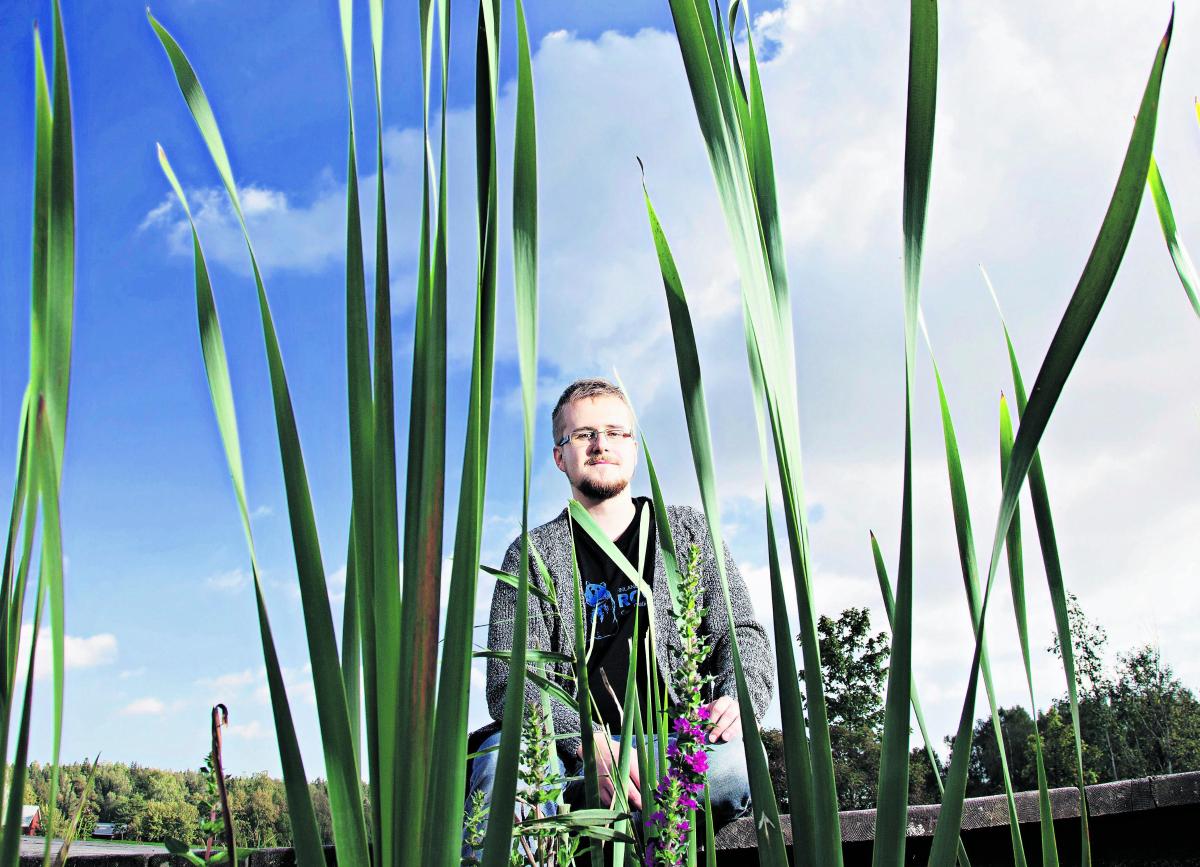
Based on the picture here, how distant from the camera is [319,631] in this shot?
37 centimetres

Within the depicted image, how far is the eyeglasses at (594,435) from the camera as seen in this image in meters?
2.41

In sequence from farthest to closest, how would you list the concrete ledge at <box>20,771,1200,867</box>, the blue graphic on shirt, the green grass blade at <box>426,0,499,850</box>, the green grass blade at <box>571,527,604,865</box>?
the concrete ledge at <box>20,771,1200,867</box>, the blue graphic on shirt, the green grass blade at <box>571,527,604,865</box>, the green grass blade at <box>426,0,499,850</box>

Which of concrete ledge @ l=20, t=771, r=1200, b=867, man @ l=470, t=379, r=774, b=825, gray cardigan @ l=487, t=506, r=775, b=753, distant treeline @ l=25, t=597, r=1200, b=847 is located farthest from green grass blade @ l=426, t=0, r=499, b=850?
distant treeline @ l=25, t=597, r=1200, b=847

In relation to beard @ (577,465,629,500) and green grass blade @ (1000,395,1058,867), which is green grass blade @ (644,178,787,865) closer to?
green grass blade @ (1000,395,1058,867)

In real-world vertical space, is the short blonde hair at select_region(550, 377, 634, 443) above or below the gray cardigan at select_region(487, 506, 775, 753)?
above

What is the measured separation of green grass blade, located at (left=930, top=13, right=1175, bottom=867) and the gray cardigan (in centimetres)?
99

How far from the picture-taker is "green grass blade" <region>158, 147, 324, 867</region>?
1.19 ft

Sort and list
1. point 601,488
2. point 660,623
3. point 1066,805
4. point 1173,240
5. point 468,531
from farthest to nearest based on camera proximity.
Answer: point 601,488, point 1066,805, point 660,623, point 1173,240, point 468,531

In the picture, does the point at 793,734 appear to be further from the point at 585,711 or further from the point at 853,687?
the point at 853,687

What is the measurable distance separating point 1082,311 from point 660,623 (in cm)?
156

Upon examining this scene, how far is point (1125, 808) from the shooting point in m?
2.01

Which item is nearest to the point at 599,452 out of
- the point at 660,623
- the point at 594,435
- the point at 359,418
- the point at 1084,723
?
the point at 594,435

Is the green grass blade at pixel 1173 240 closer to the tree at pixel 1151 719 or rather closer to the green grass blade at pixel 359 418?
the green grass blade at pixel 359 418

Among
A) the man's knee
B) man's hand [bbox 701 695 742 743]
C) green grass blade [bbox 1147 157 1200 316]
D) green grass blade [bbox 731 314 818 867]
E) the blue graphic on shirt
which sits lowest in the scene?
the man's knee
